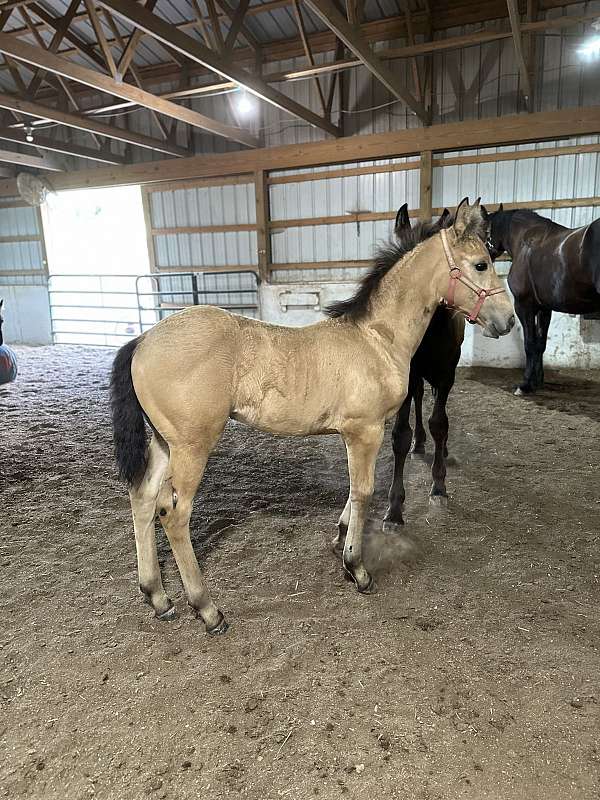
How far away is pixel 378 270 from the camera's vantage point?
→ 2.45 m

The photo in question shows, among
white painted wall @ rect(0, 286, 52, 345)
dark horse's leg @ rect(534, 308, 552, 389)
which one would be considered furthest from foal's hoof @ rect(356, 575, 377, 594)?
white painted wall @ rect(0, 286, 52, 345)

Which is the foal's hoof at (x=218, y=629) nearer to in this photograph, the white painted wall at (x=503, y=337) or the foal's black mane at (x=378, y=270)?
the foal's black mane at (x=378, y=270)

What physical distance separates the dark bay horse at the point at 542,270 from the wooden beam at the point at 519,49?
1.62 m

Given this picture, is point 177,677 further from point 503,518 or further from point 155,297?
point 155,297

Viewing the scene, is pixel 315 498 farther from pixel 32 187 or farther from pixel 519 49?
pixel 32 187

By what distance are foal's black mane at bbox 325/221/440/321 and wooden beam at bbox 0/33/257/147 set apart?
4.47 m

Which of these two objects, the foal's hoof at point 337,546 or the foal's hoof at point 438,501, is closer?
the foal's hoof at point 337,546

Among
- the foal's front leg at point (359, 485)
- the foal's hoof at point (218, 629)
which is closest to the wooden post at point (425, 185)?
the foal's front leg at point (359, 485)

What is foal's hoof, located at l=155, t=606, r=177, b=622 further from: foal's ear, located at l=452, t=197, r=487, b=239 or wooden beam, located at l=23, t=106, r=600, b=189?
wooden beam, located at l=23, t=106, r=600, b=189

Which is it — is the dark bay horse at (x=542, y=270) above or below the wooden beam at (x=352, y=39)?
below

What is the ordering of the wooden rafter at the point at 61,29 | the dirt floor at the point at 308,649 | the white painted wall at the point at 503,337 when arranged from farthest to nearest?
the white painted wall at the point at 503,337
the wooden rafter at the point at 61,29
the dirt floor at the point at 308,649

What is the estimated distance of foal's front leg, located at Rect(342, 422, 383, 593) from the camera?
231 centimetres

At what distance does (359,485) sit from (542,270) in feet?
14.9

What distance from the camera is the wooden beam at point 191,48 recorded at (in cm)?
410
